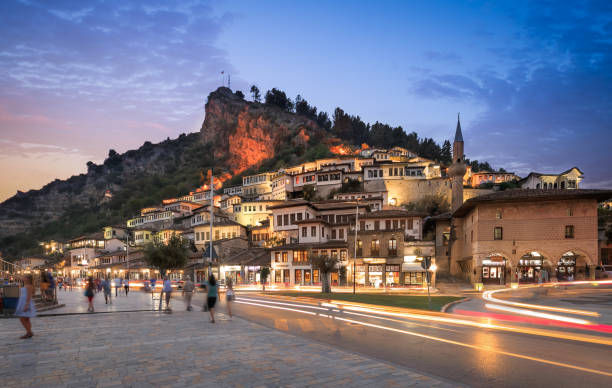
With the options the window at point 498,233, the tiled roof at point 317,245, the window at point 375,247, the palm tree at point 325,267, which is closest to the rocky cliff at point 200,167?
the tiled roof at point 317,245

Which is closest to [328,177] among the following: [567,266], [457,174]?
[457,174]

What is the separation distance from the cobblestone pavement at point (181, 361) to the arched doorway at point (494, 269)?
4081cm

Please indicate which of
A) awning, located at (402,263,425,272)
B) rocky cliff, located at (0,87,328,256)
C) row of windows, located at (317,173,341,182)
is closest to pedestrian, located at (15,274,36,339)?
awning, located at (402,263,425,272)

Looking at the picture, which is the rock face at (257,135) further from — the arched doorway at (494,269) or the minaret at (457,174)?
the arched doorway at (494,269)

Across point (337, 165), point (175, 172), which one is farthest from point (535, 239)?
point (175, 172)

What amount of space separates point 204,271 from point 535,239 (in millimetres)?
50451

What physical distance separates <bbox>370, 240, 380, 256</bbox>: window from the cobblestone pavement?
40.3 metres

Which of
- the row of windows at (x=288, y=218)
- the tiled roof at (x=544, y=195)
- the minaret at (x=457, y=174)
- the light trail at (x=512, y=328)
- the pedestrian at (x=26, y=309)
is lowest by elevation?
the light trail at (x=512, y=328)

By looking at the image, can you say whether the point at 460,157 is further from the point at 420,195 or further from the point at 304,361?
the point at 304,361

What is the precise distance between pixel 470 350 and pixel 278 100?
189m

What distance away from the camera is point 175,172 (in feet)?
653

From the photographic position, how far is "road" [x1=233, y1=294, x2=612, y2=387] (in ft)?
23.5

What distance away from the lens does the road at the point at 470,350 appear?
282 inches

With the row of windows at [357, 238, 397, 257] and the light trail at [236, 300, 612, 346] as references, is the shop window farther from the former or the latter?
the light trail at [236, 300, 612, 346]
